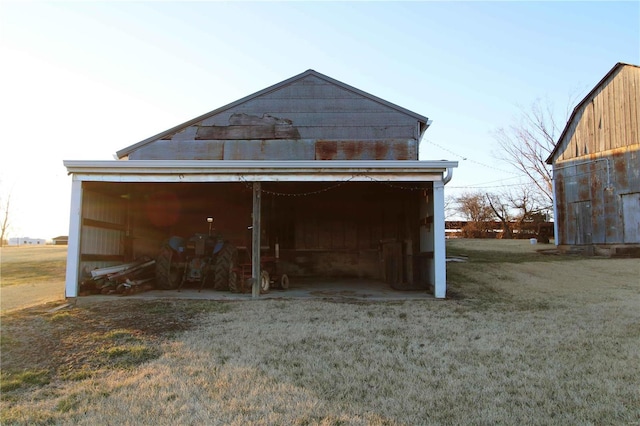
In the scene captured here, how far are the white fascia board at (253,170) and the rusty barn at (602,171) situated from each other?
9.38m

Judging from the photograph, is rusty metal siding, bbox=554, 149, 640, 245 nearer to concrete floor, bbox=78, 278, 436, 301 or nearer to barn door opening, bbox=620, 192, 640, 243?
barn door opening, bbox=620, 192, 640, 243

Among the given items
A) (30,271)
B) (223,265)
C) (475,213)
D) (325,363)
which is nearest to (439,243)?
(223,265)

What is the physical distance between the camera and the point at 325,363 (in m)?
4.43

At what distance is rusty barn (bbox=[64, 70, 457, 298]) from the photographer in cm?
812

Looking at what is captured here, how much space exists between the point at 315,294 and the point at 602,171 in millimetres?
11444

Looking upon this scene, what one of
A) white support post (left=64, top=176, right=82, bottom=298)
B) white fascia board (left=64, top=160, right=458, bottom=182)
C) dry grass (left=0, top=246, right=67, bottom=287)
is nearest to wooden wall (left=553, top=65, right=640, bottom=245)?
white fascia board (left=64, top=160, right=458, bottom=182)

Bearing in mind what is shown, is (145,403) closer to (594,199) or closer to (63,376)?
(63,376)

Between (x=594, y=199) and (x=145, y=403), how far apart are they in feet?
51.6

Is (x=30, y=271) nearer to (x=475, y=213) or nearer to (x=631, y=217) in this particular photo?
(x=631, y=217)

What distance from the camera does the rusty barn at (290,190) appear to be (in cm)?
812

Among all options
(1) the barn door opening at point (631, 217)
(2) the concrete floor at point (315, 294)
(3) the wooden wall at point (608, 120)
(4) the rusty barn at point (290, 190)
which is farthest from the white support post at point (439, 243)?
(3) the wooden wall at point (608, 120)

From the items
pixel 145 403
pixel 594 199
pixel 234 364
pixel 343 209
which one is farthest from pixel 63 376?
pixel 594 199

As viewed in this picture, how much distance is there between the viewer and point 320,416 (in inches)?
127

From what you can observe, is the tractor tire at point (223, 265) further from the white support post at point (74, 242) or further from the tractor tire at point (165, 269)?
the white support post at point (74, 242)
